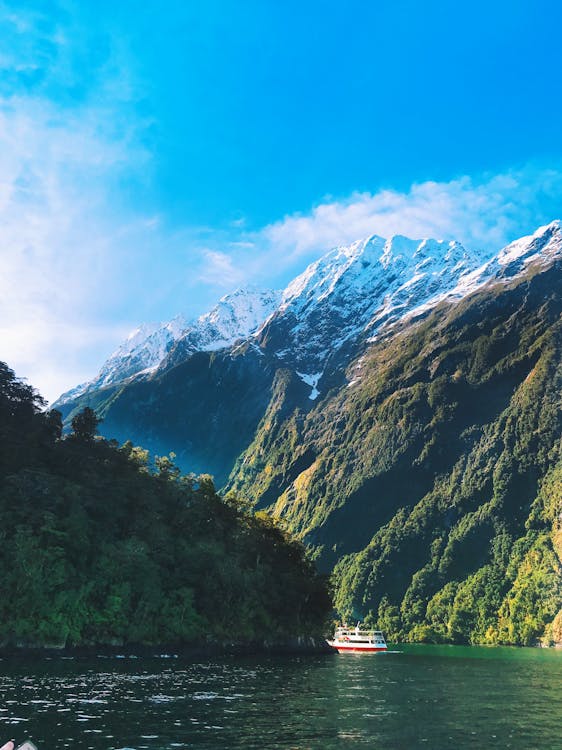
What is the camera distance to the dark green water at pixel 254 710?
37281mm

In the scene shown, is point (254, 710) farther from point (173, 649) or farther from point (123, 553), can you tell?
point (173, 649)

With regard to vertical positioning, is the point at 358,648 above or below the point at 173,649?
below

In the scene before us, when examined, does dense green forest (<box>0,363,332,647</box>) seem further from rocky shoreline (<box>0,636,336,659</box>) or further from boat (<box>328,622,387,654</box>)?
boat (<box>328,622,387,654</box>)

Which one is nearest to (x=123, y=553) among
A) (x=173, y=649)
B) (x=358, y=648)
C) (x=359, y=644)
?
(x=173, y=649)

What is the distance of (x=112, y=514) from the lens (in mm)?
112625

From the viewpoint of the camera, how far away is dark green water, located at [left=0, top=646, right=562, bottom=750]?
37281 mm

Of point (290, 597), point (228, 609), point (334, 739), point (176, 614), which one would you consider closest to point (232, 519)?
point (290, 597)

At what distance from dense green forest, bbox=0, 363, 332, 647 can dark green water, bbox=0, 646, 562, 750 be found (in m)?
15.3

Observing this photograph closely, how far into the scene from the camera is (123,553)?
343ft

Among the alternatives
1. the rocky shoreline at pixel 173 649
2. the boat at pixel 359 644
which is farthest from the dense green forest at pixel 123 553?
the boat at pixel 359 644

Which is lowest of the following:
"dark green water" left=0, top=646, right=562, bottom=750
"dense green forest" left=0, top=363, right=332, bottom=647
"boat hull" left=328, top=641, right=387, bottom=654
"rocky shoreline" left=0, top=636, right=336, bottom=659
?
"boat hull" left=328, top=641, right=387, bottom=654

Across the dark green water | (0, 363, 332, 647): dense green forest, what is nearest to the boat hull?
(0, 363, 332, 647): dense green forest

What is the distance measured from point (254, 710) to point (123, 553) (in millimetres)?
60460

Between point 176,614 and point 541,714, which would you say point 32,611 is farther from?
point 541,714
